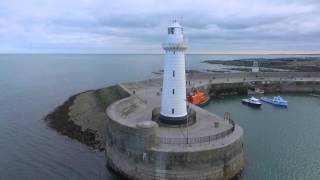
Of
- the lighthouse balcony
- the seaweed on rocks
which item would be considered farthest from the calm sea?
the lighthouse balcony

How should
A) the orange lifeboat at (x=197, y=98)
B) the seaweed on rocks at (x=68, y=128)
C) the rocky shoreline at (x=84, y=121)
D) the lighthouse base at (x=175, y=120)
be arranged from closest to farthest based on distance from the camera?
the lighthouse base at (x=175, y=120), the seaweed on rocks at (x=68, y=128), the rocky shoreline at (x=84, y=121), the orange lifeboat at (x=197, y=98)

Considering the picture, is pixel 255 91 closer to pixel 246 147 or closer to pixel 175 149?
pixel 246 147

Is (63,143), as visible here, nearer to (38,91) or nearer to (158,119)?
(158,119)

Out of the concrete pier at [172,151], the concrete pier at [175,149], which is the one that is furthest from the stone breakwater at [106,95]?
the concrete pier at [172,151]

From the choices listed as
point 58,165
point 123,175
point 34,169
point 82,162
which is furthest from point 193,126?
point 34,169

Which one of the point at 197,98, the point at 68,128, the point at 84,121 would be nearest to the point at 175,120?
the point at 84,121

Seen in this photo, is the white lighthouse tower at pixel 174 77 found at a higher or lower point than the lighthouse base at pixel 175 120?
higher

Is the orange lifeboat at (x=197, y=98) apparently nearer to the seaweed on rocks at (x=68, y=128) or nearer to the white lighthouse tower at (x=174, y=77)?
the seaweed on rocks at (x=68, y=128)

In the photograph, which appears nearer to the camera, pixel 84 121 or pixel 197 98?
pixel 84 121
